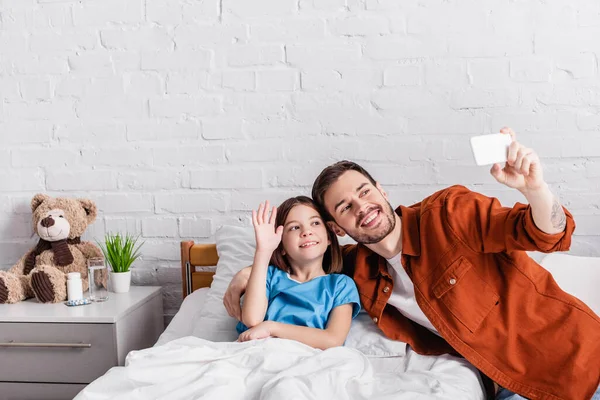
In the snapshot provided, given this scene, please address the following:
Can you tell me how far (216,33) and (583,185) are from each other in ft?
4.48

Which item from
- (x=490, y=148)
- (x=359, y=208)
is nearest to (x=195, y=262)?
(x=359, y=208)

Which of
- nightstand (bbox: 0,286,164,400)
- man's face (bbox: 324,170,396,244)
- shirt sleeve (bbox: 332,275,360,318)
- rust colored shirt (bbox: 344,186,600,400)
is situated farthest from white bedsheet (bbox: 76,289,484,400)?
nightstand (bbox: 0,286,164,400)

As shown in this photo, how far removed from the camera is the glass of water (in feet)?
6.95

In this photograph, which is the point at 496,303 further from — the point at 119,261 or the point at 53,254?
the point at 53,254

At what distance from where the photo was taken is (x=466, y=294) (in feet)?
5.24

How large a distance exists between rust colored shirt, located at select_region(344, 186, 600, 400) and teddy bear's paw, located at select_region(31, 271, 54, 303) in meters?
1.13

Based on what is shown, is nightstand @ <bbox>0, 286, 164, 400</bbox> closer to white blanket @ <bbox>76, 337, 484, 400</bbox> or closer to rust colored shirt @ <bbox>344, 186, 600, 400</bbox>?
white blanket @ <bbox>76, 337, 484, 400</bbox>

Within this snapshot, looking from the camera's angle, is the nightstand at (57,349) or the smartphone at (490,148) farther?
the nightstand at (57,349)

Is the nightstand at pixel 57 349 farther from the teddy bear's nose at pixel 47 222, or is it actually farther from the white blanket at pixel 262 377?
the white blanket at pixel 262 377

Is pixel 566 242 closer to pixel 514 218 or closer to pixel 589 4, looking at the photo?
pixel 514 218

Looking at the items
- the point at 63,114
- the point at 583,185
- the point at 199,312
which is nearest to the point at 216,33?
the point at 63,114

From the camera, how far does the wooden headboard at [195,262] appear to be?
2189 millimetres

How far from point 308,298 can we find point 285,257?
182mm

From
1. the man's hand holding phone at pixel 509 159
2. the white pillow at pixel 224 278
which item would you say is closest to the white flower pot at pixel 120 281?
the white pillow at pixel 224 278
